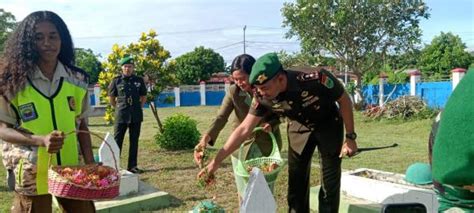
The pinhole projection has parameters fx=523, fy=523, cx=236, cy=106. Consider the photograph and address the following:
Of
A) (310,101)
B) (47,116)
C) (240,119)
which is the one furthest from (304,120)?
(47,116)

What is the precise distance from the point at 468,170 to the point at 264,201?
5.63ft

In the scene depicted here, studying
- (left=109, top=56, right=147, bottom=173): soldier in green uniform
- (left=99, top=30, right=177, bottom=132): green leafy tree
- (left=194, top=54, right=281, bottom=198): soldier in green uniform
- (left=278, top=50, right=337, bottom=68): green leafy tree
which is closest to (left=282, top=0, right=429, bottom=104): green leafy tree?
(left=278, top=50, right=337, bottom=68): green leafy tree

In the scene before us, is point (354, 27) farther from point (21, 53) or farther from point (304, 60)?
point (21, 53)

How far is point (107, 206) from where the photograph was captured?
523cm

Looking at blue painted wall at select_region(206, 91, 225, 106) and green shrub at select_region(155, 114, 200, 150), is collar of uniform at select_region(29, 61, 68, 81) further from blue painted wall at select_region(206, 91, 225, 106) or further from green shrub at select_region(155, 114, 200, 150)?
blue painted wall at select_region(206, 91, 225, 106)

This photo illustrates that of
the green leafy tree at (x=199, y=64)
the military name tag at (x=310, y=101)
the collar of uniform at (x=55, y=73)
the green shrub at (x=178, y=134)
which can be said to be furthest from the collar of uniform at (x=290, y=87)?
the green leafy tree at (x=199, y=64)

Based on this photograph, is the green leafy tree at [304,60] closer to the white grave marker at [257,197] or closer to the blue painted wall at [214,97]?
the blue painted wall at [214,97]

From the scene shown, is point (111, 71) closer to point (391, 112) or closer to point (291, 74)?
point (291, 74)

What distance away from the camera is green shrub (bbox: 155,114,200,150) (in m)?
9.85

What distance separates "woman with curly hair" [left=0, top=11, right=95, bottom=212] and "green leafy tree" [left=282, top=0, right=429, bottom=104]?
1742cm

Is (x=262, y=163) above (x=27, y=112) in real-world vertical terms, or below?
below

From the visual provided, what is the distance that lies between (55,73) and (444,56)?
35.4 meters

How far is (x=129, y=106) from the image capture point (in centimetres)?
769

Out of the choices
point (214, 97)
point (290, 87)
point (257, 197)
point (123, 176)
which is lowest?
A: point (123, 176)
